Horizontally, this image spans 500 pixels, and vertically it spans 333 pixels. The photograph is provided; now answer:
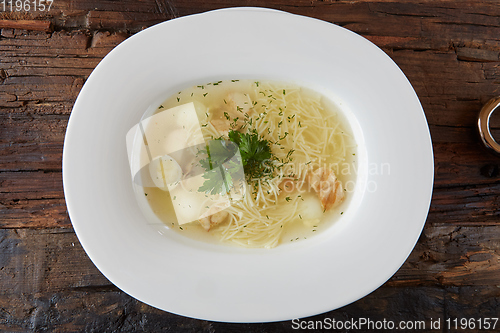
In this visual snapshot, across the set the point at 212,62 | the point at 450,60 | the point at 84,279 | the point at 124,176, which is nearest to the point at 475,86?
the point at 450,60

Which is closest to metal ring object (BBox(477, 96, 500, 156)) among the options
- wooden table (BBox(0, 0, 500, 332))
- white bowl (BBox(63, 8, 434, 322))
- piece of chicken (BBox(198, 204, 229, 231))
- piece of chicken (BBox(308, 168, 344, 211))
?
wooden table (BBox(0, 0, 500, 332))

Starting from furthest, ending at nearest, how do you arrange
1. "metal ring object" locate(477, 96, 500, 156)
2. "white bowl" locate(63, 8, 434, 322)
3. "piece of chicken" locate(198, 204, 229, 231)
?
"piece of chicken" locate(198, 204, 229, 231) < "metal ring object" locate(477, 96, 500, 156) < "white bowl" locate(63, 8, 434, 322)

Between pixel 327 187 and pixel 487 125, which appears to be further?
pixel 327 187

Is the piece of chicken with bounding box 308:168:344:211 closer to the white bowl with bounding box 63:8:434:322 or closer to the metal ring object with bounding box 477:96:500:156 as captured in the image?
the white bowl with bounding box 63:8:434:322

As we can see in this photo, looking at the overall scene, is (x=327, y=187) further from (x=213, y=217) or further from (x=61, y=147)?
(x=61, y=147)

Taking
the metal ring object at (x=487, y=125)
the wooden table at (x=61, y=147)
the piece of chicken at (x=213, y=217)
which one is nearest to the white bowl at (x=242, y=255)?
the piece of chicken at (x=213, y=217)

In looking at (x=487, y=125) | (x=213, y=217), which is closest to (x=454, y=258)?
(x=487, y=125)
